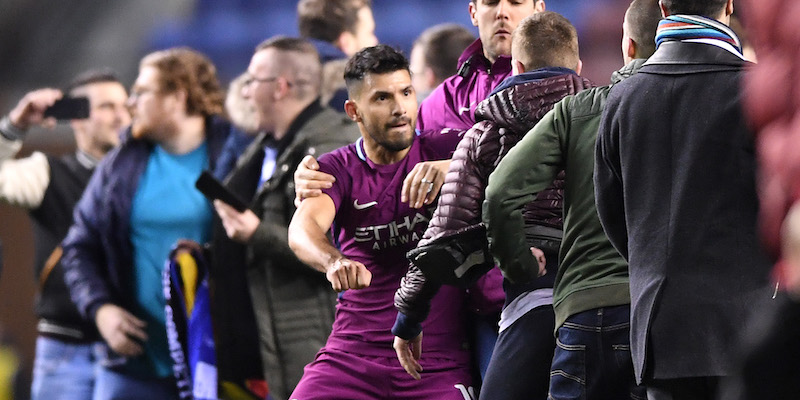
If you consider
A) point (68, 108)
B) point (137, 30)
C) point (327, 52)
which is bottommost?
point (68, 108)

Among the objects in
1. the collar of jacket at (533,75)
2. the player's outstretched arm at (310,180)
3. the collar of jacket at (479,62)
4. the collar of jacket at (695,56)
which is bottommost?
the player's outstretched arm at (310,180)

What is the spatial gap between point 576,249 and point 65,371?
13.0 feet

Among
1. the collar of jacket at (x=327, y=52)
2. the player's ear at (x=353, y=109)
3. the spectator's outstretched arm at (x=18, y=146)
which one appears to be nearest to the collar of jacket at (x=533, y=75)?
the player's ear at (x=353, y=109)

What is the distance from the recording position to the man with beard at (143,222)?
6238 mm

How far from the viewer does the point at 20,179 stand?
688 centimetres

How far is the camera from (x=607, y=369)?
3.41 metres

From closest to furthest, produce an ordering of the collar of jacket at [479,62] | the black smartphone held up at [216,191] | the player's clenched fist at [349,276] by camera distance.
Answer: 1. the player's clenched fist at [349,276]
2. the collar of jacket at [479,62]
3. the black smartphone held up at [216,191]

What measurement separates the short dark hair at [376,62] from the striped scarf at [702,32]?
58.5 inches

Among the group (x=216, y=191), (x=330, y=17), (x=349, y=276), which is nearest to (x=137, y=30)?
(x=330, y=17)

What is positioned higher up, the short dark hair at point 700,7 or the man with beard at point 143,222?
the short dark hair at point 700,7

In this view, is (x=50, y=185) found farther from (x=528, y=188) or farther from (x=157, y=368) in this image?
(x=528, y=188)

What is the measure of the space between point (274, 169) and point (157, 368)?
1.32 m

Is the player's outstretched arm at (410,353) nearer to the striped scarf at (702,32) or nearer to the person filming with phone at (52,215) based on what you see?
the striped scarf at (702,32)

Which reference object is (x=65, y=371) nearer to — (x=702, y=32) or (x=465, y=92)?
(x=465, y=92)
